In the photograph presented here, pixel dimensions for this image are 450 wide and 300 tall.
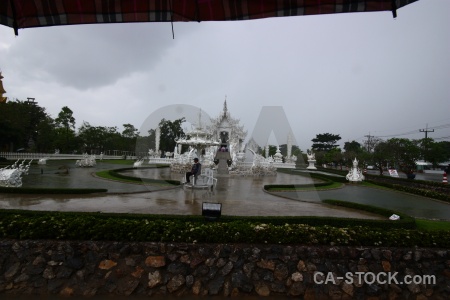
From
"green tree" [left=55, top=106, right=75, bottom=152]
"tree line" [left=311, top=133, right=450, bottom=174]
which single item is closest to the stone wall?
"tree line" [left=311, top=133, right=450, bottom=174]

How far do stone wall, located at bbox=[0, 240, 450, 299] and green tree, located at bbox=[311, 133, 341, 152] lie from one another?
82064 mm

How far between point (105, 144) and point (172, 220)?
54.4 metres

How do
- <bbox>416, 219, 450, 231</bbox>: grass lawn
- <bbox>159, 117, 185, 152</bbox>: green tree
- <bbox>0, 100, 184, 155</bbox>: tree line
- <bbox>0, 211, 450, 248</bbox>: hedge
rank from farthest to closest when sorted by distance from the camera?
<bbox>159, 117, 185, 152</bbox>: green tree, <bbox>0, 100, 184, 155</bbox>: tree line, <bbox>416, 219, 450, 231</bbox>: grass lawn, <bbox>0, 211, 450, 248</bbox>: hedge

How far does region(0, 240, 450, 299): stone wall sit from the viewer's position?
536 cm

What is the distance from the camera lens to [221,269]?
5520 millimetres

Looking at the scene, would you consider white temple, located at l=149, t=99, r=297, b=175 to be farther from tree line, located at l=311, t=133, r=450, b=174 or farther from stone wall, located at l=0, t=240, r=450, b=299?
stone wall, located at l=0, t=240, r=450, b=299

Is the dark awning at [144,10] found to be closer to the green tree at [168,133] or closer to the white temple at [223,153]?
the white temple at [223,153]

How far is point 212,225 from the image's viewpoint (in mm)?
5906

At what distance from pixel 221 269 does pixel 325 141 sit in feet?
283

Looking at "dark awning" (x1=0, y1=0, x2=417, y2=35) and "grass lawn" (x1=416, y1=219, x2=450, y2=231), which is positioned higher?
"dark awning" (x1=0, y1=0, x2=417, y2=35)

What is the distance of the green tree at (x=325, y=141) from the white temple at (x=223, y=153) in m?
49.3

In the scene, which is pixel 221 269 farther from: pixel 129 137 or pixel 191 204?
pixel 129 137

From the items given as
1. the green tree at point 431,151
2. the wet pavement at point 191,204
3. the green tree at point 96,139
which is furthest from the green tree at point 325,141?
the wet pavement at point 191,204

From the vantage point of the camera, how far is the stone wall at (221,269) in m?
5.36
